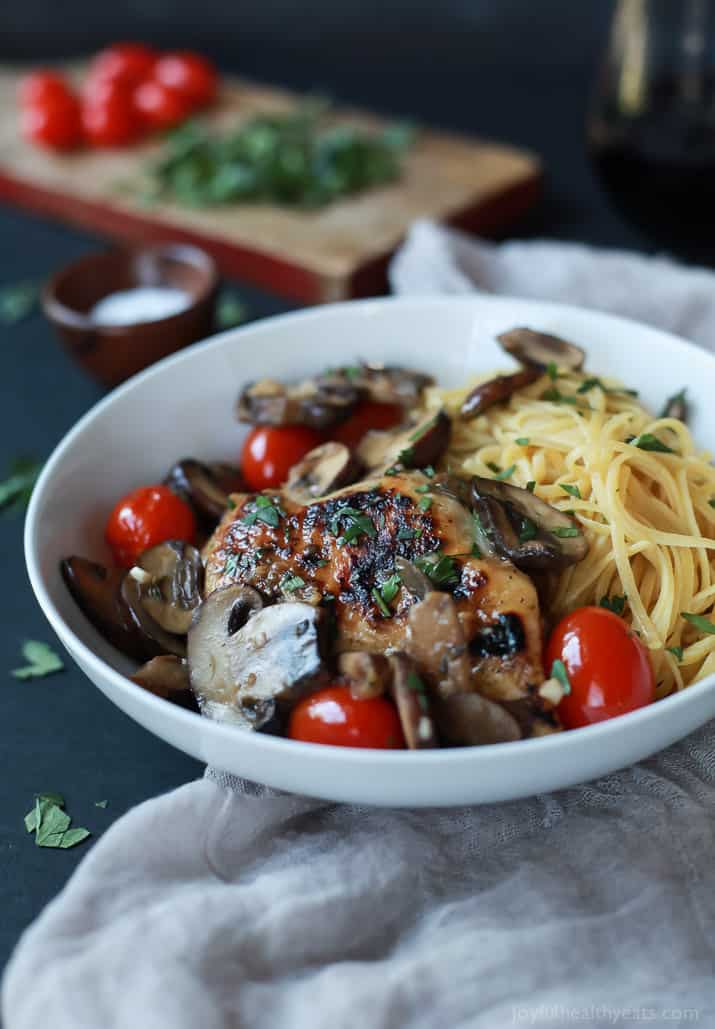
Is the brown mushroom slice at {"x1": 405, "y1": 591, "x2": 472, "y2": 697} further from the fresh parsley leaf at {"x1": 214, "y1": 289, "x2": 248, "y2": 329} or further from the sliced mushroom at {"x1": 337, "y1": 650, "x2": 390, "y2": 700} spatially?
the fresh parsley leaf at {"x1": 214, "y1": 289, "x2": 248, "y2": 329}

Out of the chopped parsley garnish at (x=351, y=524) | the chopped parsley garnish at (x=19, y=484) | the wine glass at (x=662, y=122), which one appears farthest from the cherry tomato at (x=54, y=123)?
the chopped parsley garnish at (x=351, y=524)

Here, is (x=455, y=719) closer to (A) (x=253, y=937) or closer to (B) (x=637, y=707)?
(B) (x=637, y=707)

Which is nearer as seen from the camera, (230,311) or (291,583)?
(291,583)

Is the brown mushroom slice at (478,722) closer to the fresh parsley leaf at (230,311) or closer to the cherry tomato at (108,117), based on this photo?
the fresh parsley leaf at (230,311)

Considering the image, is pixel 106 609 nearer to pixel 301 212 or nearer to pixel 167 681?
pixel 167 681

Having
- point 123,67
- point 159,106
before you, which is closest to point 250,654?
point 159,106

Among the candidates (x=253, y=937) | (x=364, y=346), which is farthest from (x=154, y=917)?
(x=364, y=346)
